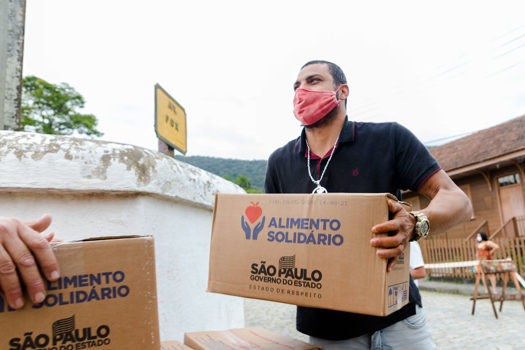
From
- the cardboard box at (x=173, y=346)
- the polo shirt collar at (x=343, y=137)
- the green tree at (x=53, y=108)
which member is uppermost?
the green tree at (x=53, y=108)

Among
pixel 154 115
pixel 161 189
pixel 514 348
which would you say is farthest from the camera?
pixel 514 348

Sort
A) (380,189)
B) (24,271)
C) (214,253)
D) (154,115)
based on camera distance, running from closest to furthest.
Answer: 1. (24,271)
2. (214,253)
3. (380,189)
4. (154,115)

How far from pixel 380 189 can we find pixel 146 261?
98cm

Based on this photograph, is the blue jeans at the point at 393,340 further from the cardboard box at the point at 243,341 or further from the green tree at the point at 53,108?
the green tree at the point at 53,108

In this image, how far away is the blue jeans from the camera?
1399 mm

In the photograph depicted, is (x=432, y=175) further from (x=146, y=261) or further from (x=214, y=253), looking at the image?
(x=146, y=261)

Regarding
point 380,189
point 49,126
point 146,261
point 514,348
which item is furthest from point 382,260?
point 49,126

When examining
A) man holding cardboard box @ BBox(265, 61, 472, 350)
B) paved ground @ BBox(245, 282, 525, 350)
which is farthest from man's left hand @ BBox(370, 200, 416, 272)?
paved ground @ BBox(245, 282, 525, 350)

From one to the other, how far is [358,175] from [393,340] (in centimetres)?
67

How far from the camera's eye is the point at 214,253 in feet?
4.55

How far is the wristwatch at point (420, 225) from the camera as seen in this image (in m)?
1.22

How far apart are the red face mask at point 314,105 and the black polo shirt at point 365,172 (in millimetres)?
129

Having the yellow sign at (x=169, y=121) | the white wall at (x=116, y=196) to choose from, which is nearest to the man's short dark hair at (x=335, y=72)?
the white wall at (x=116, y=196)

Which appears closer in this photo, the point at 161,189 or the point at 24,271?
the point at 24,271
